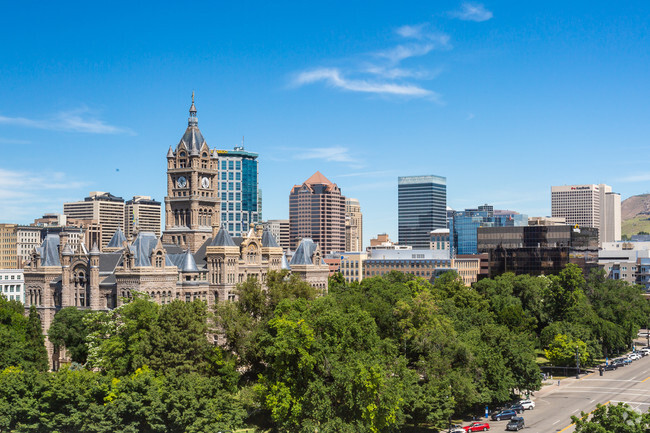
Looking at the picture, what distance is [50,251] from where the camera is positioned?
140m

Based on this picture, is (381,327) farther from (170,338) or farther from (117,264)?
(117,264)

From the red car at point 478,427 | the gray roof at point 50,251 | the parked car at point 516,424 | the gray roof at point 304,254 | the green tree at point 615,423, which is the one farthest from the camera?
the gray roof at point 304,254

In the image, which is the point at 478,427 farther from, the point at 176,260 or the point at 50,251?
the point at 50,251

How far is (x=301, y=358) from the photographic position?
84.2 meters

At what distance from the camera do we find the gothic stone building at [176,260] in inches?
5167

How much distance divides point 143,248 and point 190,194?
122 ft

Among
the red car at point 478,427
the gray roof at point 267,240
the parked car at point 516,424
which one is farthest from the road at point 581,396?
the gray roof at point 267,240

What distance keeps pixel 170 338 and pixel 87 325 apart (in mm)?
31451

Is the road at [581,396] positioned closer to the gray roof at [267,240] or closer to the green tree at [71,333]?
the green tree at [71,333]

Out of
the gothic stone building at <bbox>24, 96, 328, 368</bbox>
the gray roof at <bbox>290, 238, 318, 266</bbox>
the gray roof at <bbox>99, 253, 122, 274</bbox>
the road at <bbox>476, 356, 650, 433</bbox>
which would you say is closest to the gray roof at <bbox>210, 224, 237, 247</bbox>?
the gothic stone building at <bbox>24, 96, 328, 368</bbox>

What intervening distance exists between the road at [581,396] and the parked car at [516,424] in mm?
841

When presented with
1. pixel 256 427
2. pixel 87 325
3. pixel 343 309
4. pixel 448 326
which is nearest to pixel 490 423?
pixel 448 326

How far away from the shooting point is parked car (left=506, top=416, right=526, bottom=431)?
9094 centimetres

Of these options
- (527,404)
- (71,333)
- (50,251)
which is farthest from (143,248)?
(527,404)
